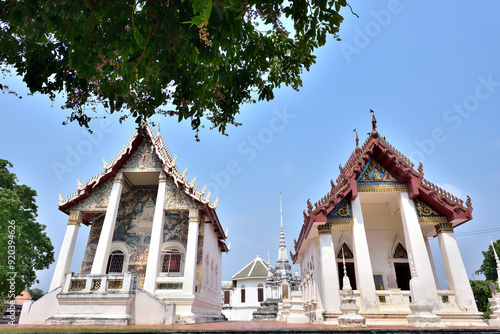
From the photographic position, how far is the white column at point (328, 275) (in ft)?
28.1

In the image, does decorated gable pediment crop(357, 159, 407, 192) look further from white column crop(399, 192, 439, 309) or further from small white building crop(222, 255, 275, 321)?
small white building crop(222, 255, 275, 321)

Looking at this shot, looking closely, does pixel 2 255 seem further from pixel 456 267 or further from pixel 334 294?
pixel 456 267

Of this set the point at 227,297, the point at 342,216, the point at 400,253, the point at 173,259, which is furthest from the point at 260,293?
the point at 342,216

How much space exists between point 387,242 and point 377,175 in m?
3.29

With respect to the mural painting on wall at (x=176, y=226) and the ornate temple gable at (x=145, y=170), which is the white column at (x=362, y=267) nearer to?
the ornate temple gable at (x=145, y=170)

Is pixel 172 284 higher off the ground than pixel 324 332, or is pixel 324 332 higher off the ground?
pixel 172 284

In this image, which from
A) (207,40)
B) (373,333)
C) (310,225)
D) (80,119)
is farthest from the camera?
(310,225)

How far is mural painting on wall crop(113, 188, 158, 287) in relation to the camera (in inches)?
523

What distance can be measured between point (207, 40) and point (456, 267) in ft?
34.1

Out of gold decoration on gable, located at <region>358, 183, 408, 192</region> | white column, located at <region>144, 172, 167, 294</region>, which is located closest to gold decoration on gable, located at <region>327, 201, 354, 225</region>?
gold decoration on gable, located at <region>358, 183, 408, 192</region>

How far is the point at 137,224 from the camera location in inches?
552

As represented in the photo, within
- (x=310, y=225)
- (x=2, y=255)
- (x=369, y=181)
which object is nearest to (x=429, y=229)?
(x=369, y=181)

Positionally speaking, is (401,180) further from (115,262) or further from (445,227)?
(115,262)

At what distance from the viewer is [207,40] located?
2711 mm
